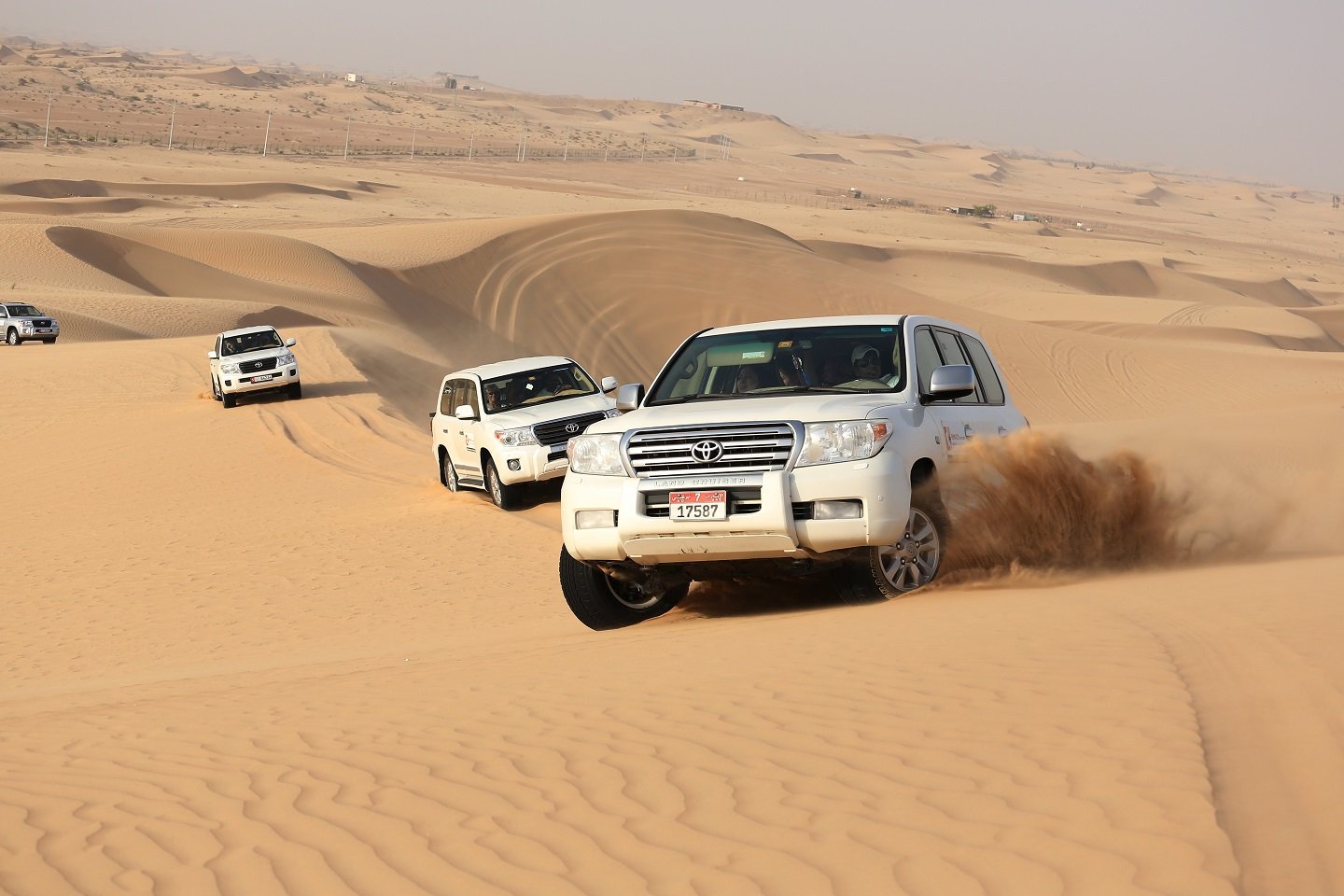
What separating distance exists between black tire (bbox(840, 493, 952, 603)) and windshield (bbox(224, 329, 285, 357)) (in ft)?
68.0

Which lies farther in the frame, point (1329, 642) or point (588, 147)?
point (588, 147)

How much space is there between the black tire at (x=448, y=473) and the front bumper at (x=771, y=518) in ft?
32.4

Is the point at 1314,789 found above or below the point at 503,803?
above

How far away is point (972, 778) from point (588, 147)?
153482 millimetres

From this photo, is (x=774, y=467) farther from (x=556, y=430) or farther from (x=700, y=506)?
(x=556, y=430)

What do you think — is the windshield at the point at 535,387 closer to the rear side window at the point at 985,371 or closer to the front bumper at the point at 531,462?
the front bumper at the point at 531,462

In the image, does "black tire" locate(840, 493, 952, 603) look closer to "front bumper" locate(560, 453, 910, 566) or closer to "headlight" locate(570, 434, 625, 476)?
"front bumper" locate(560, 453, 910, 566)

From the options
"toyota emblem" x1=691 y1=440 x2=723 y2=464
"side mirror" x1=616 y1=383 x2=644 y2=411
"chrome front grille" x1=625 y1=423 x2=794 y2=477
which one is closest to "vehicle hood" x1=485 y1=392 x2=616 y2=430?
"side mirror" x1=616 y1=383 x2=644 y2=411

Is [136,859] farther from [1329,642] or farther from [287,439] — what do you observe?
[287,439]

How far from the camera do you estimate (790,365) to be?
8.97 m

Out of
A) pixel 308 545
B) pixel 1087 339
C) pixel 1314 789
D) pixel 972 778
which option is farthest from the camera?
pixel 1087 339

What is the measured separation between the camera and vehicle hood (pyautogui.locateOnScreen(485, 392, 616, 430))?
16.5 meters

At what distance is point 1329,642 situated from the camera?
601 cm

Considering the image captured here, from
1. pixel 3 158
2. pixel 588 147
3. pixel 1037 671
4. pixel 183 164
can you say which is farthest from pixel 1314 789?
pixel 588 147
